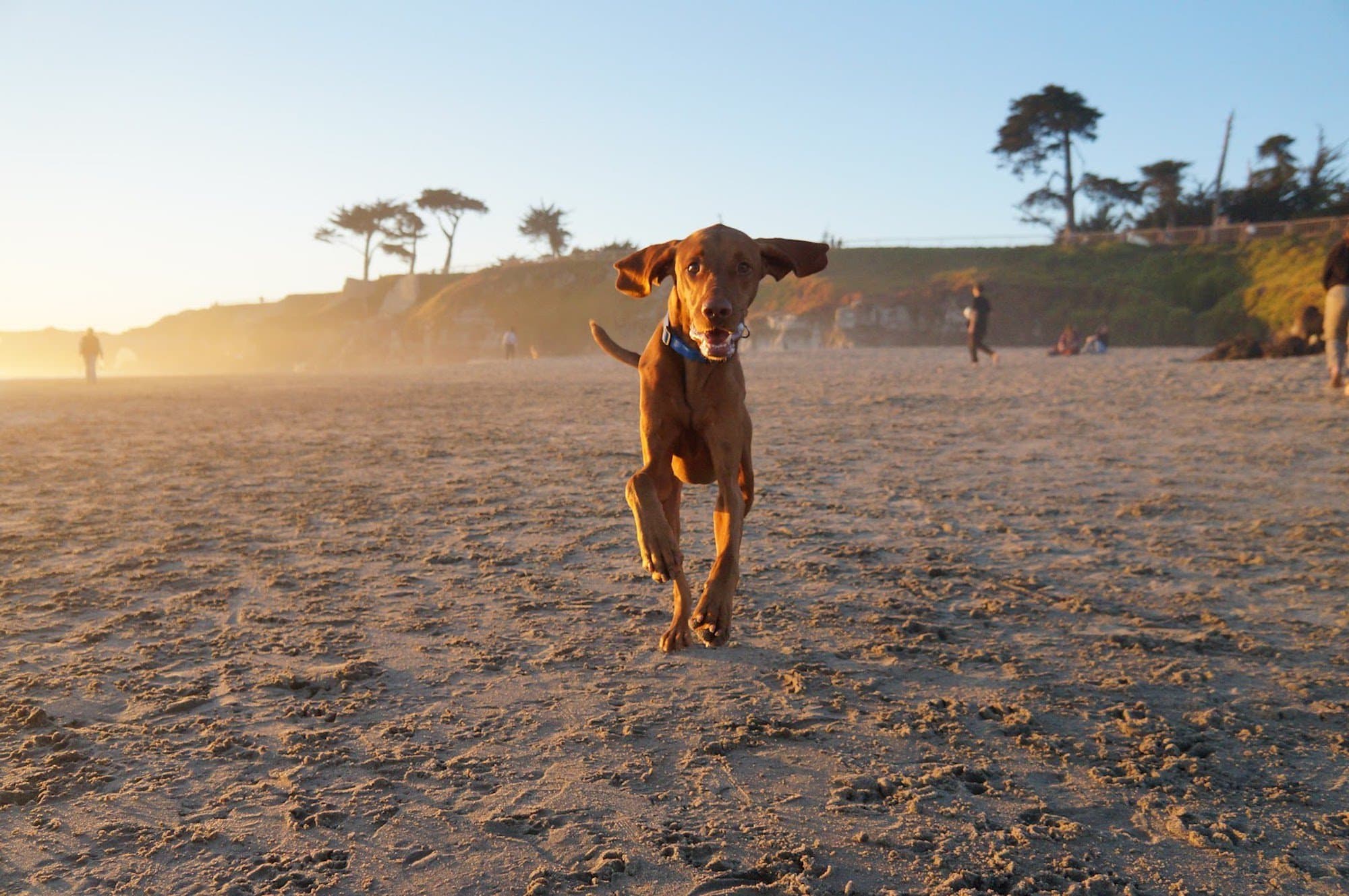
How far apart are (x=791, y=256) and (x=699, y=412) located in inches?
37.6

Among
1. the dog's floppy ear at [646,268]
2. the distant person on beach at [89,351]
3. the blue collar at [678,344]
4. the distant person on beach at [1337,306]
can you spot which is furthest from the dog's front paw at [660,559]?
the distant person on beach at [89,351]

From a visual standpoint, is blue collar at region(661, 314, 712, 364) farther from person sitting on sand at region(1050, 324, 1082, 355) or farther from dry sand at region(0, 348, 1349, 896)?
person sitting on sand at region(1050, 324, 1082, 355)

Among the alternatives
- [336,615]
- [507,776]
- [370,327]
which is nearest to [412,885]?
[507,776]

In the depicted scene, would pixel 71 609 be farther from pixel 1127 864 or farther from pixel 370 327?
pixel 370 327

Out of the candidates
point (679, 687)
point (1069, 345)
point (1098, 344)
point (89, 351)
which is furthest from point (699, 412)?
point (89, 351)

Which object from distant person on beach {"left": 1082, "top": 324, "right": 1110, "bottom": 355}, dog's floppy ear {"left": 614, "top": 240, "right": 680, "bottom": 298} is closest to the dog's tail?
dog's floppy ear {"left": 614, "top": 240, "right": 680, "bottom": 298}

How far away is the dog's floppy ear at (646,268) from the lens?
14.5 feet

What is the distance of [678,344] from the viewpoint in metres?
4.05

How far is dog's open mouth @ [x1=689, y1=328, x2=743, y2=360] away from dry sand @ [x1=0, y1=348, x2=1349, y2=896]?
4.47ft

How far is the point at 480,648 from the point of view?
430cm

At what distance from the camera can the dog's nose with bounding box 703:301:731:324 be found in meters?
3.68

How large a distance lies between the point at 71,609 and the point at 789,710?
3722 millimetres

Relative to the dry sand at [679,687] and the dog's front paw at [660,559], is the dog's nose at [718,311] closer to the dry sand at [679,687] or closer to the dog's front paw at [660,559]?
the dog's front paw at [660,559]

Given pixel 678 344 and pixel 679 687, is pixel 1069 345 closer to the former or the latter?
pixel 678 344
